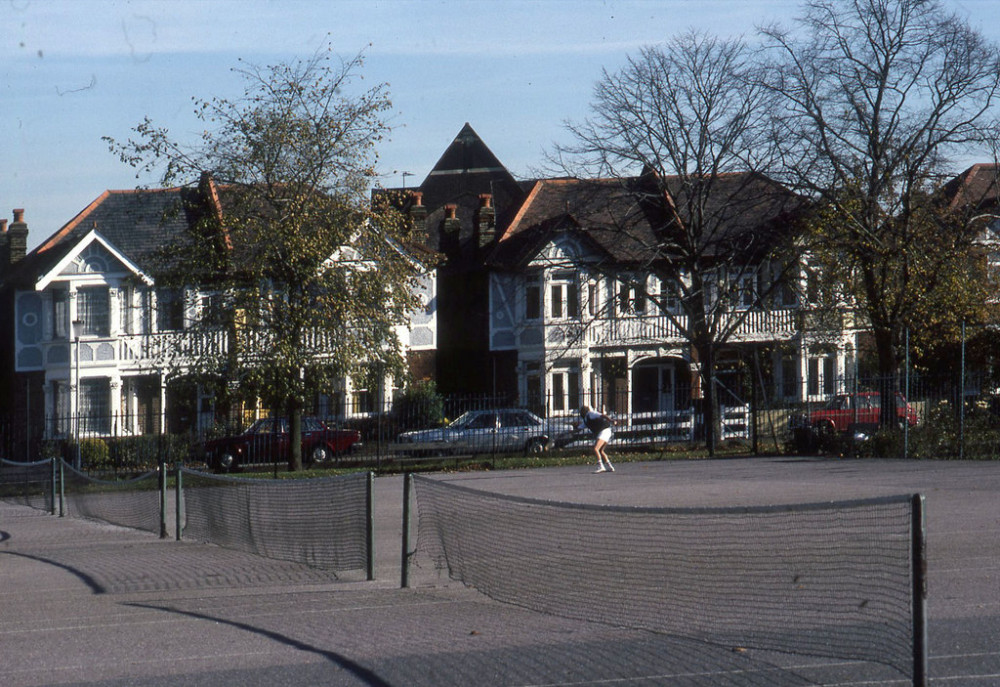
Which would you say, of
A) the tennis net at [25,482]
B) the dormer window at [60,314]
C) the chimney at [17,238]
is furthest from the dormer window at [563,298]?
the tennis net at [25,482]

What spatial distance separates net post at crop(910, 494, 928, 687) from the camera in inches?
223

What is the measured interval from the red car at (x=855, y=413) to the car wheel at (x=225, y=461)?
47.1 feet

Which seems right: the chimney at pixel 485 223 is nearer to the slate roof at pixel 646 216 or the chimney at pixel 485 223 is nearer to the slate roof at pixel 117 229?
the slate roof at pixel 646 216

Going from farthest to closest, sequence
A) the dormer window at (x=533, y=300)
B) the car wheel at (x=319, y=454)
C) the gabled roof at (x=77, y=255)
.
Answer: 1. the dormer window at (x=533, y=300)
2. the gabled roof at (x=77, y=255)
3. the car wheel at (x=319, y=454)

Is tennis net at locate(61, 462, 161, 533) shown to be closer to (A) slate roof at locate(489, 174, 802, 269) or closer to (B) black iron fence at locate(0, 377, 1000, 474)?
(B) black iron fence at locate(0, 377, 1000, 474)

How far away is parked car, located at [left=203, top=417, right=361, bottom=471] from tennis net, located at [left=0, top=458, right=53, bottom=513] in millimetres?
4586

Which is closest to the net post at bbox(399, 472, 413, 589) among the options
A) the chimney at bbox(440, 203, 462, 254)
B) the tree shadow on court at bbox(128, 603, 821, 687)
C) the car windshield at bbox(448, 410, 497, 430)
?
the tree shadow on court at bbox(128, 603, 821, 687)

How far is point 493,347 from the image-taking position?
47844mm

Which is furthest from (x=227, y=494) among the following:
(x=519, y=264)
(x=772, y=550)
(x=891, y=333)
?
(x=519, y=264)

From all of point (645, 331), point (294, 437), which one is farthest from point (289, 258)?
point (645, 331)

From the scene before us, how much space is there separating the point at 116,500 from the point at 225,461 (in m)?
11.8

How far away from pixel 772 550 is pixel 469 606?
2239 millimetres

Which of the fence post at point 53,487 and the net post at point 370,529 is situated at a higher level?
the net post at point 370,529

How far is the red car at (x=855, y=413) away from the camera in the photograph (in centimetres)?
2891
